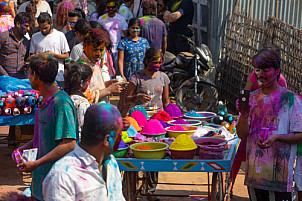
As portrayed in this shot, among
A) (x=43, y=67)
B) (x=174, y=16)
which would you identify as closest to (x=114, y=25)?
(x=174, y=16)

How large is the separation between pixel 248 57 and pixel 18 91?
541 centimetres

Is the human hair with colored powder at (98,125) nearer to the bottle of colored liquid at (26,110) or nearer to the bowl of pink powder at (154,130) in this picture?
the bowl of pink powder at (154,130)

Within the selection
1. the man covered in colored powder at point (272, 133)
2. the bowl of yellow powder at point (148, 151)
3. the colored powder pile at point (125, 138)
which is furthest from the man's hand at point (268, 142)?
the colored powder pile at point (125, 138)

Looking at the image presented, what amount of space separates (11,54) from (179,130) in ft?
13.5

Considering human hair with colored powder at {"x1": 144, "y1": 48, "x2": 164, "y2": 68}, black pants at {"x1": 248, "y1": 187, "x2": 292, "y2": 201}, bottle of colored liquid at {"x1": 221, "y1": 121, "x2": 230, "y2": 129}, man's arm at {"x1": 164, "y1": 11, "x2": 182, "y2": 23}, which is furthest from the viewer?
man's arm at {"x1": 164, "y1": 11, "x2": 182, "y2": 23}

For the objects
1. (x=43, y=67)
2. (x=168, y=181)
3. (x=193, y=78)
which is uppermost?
(x=43, y=67)

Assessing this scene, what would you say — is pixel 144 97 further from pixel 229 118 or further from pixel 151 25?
pixel 151 25

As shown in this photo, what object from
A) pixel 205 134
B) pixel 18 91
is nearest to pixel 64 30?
pixel 18 91

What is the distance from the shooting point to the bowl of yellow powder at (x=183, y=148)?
3.72 metres

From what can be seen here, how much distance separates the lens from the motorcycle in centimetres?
962

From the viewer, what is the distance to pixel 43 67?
10.3 ft

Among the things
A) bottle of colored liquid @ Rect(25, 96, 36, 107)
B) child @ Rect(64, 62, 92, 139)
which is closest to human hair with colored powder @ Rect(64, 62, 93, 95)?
child @ Rect(64, 62, 92, 139)

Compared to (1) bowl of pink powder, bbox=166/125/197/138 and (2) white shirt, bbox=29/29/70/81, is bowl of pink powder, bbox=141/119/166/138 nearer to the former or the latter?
(1) bowl of pink powder, bbox=166/125/197/138

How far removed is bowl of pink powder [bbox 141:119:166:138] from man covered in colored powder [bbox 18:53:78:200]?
1.29m
